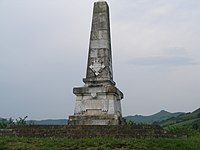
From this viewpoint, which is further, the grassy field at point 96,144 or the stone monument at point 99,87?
the stone monument at point 99,87

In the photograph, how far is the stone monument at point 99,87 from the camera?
1678cm

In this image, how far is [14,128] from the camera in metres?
15.1

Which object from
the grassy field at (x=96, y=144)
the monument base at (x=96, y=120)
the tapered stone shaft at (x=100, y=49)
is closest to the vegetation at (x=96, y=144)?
the grassy field at (x=96, y=144)

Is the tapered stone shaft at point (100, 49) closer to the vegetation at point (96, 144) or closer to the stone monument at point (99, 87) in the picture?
the stone monument at point (99, 87)

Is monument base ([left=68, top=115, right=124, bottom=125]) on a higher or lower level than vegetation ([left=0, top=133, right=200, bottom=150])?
higher

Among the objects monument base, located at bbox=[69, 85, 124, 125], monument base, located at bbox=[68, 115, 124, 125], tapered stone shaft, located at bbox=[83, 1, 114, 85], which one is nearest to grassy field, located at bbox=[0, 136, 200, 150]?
monument base, located at bbox=[68, 115, 124, 125]

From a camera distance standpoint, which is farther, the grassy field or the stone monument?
the stone monument

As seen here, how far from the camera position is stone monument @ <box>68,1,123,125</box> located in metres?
16.8

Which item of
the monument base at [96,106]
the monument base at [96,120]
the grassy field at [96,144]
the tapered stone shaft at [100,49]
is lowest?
the grassy field at [96,144]

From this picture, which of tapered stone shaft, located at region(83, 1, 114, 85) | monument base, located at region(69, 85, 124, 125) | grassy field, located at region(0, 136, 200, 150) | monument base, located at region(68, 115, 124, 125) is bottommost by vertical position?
grassy field, located at region(0, 136, 200, 150)

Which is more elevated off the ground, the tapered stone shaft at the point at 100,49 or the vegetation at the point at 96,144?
the tapered stone shaft at the point at 100,49

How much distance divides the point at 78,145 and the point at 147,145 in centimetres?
213

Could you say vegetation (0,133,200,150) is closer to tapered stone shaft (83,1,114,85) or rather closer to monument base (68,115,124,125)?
monument base (68,115,124,125)

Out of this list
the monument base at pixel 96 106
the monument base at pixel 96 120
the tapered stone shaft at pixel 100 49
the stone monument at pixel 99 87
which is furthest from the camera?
the tapered stone shaft at pixel 100 49
